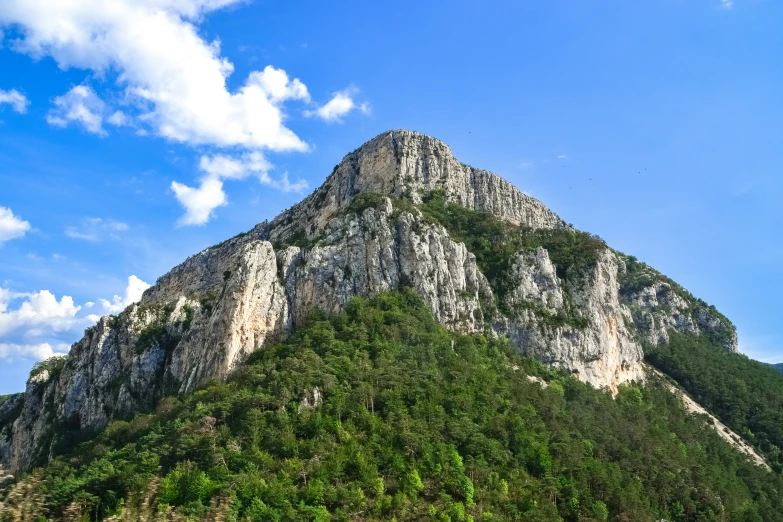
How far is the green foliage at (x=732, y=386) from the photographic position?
9144cm

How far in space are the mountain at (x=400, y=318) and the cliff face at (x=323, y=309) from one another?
195mm

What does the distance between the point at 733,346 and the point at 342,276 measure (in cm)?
9942

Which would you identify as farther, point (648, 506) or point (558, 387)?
point (558, 387)

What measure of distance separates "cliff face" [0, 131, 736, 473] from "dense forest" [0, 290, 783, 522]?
4036 mm

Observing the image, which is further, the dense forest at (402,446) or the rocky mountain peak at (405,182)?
the rocky mountain peak at (405,182)

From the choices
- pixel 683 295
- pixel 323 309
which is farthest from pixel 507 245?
pixel 683 295

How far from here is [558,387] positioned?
71500mm

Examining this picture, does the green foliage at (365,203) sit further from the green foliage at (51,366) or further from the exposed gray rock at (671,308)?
the exposed gray rock at (671,308)

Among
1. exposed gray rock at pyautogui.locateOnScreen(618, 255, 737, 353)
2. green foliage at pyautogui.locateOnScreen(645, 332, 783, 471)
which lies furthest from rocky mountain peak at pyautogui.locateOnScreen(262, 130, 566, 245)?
green foliage at pyautogui.locateOnScreen(645, 332, 783, 471)

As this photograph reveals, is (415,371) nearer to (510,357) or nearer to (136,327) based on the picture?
(510,357)

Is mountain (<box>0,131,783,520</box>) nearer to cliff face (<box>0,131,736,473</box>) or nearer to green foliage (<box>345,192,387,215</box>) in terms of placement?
cliff face (<box>0,131,736,473</box>)

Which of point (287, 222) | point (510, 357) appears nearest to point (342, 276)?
point (510, 357)

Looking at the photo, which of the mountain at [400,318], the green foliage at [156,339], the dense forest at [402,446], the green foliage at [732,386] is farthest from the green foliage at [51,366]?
the green foliage at [732,386]

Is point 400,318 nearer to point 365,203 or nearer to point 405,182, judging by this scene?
point 365,203
